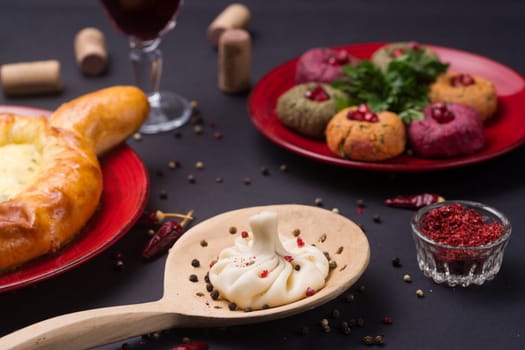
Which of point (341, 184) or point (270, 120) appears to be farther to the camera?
point (270, 120)

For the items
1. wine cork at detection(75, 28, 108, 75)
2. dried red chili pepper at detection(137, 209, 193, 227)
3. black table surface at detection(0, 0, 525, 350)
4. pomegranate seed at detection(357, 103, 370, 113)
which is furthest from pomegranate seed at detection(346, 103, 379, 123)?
→ wine cork at detection(75, 28, 108, 75)

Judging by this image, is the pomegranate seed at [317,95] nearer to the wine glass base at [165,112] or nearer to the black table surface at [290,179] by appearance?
the black table surface at [290,179]

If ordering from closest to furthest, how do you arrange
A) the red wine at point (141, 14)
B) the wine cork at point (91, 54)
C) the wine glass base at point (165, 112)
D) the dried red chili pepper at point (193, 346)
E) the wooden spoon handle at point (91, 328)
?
1. the wooden spoon handle at point (91, 328)
2. the dried red chili pepper at point (193, 346)
3. the red wine at point (141, 14)
4. the wine glass base at point (165, 112)
5. the wine cork at point (91, 54)

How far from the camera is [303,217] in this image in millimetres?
2760

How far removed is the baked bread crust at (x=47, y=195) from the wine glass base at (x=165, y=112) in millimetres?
695

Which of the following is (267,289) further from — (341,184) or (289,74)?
(289,74)

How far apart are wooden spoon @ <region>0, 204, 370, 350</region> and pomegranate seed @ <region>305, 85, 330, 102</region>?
84 cm

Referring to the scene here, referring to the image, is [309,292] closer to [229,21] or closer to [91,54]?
[91,54]

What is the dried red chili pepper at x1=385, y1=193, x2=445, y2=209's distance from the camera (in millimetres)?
3080

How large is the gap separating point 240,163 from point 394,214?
73cm

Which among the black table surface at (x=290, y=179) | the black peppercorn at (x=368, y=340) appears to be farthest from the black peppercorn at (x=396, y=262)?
the black peppercorn at (x=368, y=340)

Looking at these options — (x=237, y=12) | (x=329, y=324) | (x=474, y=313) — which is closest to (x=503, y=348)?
(x=474, y=313)

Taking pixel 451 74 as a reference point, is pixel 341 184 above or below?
below

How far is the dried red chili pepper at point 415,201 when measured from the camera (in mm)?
3080
